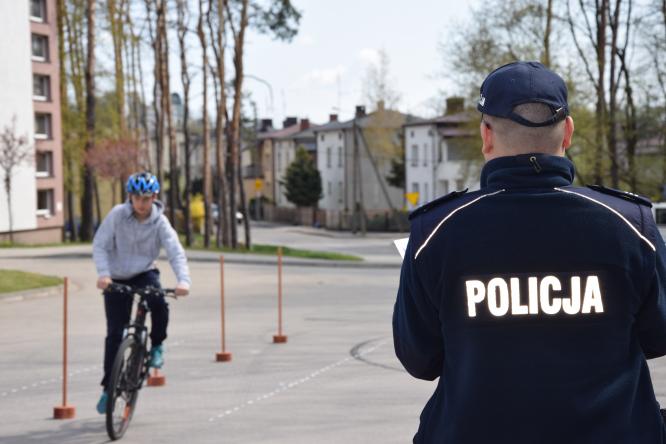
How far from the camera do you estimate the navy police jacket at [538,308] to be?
115 inches

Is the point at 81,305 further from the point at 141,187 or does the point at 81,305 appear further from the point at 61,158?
the point at 61,158

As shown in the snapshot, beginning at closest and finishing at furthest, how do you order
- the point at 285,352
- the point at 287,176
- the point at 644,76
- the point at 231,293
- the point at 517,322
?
the point at 517,322, the point at 285,352, the point at 231,293, the point at 644,76, the point at 287,176

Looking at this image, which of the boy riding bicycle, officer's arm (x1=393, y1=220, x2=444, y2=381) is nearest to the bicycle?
the boy riding bicycle

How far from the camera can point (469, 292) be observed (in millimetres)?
2973

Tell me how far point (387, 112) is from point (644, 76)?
175ft

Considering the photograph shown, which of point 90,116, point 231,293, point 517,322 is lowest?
point 231,293

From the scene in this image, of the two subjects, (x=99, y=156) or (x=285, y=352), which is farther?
(x=99, y=156)

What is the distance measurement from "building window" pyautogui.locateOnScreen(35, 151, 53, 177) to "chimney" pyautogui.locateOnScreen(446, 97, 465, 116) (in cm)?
2169

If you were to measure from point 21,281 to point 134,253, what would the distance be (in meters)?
16.2

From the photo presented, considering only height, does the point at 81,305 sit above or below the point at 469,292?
below

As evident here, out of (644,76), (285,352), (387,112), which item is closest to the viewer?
(285,352)

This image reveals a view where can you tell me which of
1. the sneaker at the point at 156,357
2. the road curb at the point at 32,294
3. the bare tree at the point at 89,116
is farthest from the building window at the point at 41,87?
the sneaker at the point at 156,357

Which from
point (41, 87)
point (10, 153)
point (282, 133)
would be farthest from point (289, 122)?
point (10, 153)

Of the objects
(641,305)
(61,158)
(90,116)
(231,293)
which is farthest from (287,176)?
(641,305)
